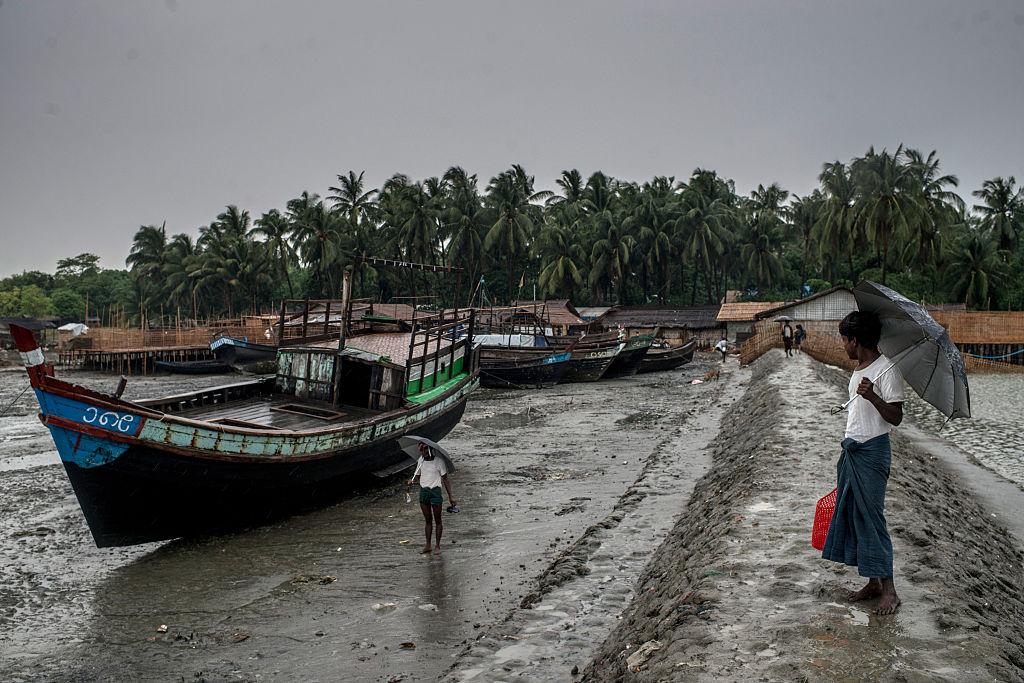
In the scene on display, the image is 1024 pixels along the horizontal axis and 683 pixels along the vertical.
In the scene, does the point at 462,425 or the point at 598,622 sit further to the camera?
the point at 462,425

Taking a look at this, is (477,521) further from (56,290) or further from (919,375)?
(56,290)

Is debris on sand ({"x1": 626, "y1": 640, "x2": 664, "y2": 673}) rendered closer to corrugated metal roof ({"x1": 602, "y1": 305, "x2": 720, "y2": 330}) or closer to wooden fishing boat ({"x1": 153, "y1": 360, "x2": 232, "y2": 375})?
wooden fishing boat ({"x1": 153, "y1": 360, "x2": 232, "y2": 375})

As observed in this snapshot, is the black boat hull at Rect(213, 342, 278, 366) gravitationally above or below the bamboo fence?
below

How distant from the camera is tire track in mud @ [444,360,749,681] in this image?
17.6 feet

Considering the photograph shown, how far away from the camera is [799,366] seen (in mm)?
22734

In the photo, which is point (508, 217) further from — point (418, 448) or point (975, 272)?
point (418, 448)

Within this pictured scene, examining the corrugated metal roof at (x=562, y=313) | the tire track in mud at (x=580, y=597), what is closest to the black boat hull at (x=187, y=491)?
the tire track in mud at (x=580, y=597)

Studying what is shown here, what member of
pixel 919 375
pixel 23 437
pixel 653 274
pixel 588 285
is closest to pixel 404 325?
pixel 23 437

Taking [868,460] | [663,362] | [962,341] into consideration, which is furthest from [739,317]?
[868,460]

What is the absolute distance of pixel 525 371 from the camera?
2856cm

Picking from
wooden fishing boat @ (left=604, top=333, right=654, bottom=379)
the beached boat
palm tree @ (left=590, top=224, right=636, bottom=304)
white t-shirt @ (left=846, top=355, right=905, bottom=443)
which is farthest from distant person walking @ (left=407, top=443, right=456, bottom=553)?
palm tree @ (left=590, top=224, right=636, bottom=304)

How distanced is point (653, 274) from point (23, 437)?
48.8 metres

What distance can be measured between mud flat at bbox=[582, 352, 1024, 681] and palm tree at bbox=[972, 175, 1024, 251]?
45.4m

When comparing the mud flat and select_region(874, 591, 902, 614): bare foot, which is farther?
select_region(874, 591, 902, 614): bare foot
